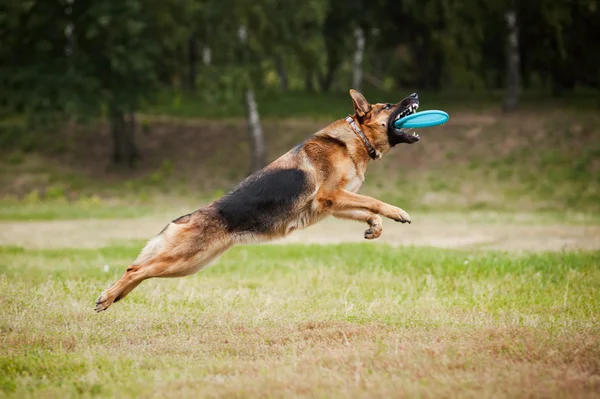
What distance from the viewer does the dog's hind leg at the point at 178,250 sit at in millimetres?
8000

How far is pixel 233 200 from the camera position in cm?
815

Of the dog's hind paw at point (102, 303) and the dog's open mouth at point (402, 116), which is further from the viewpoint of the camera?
the dog's open mouth at point (402, 116)

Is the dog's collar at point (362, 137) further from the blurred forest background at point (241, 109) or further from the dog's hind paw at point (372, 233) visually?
the blurred forest background at point (241, 109)

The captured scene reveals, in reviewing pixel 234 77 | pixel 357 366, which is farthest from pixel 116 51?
pixel 357 366

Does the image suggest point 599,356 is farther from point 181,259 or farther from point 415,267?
point 415,267

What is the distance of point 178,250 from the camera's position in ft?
26.3

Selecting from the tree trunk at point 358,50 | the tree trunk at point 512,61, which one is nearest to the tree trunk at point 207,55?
the tree trunk at point 358,50

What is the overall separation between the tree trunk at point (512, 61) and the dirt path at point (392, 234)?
1313cm

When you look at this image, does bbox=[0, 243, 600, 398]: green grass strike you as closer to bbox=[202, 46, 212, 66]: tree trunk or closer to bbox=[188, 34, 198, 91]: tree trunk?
bbox=[202, 46, 212, 66]: tree trunk

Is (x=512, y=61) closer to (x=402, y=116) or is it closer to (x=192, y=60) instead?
(x=192, y=60)


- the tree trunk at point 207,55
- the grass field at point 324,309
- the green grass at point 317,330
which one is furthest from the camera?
the tree trunk at point 207,55

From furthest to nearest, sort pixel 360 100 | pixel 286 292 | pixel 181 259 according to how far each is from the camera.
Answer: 1. pixel 286 292
2. pixel 360 100
3. pixel 181 259

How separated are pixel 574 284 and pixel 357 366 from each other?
5.12 meters

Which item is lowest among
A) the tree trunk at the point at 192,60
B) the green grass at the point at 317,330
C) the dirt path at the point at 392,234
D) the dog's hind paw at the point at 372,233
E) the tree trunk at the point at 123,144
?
the green grass at the point at 317,330
